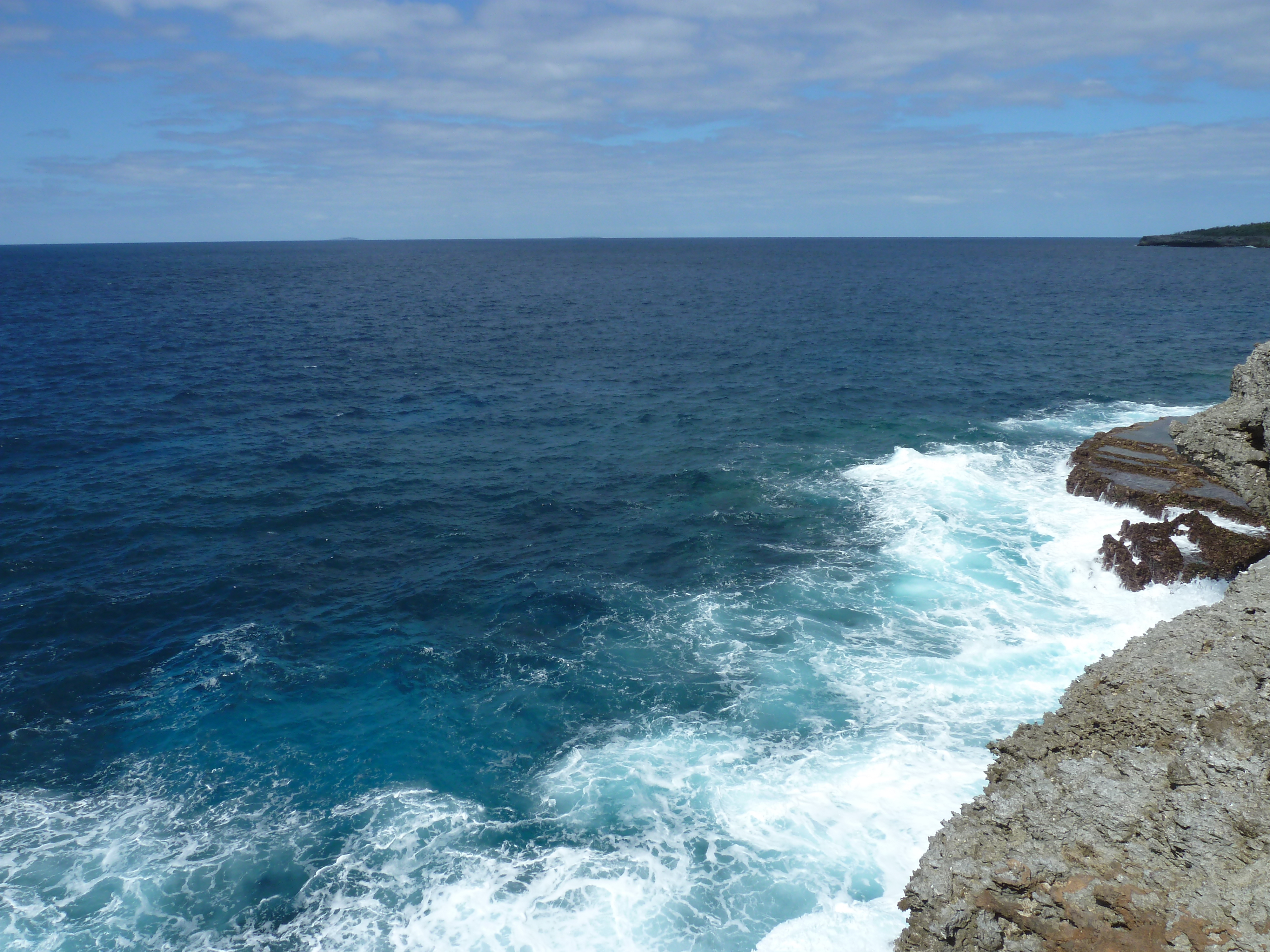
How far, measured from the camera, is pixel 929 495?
146 feet

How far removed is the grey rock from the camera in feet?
82.1

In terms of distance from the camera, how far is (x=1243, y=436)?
84.3 feet

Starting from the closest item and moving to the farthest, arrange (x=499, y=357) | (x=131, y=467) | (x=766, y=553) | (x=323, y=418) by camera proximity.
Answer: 1. (x=766, y=553)
2. (x=131, y=467)
3. (x=323, y=418)
4. (x=499, y=357)

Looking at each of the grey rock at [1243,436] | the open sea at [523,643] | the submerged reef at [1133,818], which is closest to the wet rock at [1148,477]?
the open sea at [523,643]

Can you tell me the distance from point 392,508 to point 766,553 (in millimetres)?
22477

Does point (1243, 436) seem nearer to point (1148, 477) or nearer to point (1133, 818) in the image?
point (1148, 477)

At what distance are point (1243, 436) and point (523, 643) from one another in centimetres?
2831

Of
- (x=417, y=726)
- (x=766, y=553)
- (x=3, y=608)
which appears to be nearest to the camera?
(x=417, y=726)

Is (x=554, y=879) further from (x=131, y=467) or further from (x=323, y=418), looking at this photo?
(x=323, y=418)

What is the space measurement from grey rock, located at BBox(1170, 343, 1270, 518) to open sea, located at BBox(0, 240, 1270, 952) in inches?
299

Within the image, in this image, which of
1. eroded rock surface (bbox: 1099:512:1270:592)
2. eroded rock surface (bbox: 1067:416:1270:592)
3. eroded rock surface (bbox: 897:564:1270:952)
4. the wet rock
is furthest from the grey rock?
eroded rock surface (bbox: 897:564:1270:952)

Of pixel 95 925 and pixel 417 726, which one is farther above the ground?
pixel 417 726

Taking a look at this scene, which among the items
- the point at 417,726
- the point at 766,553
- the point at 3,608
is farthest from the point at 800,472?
the point at 3,608

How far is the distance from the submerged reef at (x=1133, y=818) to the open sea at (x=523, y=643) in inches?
246
